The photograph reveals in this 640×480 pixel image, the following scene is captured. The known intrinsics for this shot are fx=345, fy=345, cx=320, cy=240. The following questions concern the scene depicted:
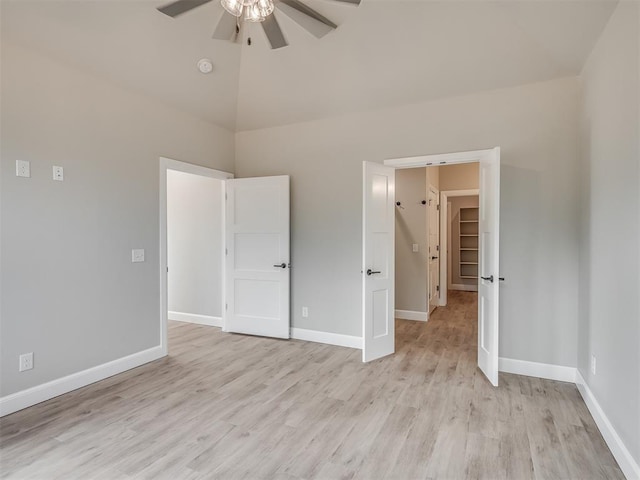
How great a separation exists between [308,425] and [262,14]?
2.74 metres

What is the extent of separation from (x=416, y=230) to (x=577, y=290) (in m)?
2.64

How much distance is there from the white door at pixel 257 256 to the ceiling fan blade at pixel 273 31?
1.94m

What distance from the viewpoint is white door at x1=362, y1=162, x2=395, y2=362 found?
11.8 feet

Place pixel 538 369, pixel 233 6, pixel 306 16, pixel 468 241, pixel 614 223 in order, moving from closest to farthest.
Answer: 1. pixel 233 6
2. pixel 614 223
3. pixel 306 16
4. pixel 538 369
5. pixel 468 241

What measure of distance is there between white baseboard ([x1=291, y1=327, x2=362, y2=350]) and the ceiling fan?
3125 mm

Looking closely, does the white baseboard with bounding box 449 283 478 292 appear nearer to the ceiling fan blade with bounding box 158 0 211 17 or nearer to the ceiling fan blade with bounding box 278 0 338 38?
the ceiling fan blade with bounding box 278 0 338 38

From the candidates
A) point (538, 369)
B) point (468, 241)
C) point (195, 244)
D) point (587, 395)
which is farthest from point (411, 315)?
point (468, 241)

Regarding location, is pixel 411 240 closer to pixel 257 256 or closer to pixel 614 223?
pixel 257 256

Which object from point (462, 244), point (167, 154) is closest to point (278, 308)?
point (167, 154)

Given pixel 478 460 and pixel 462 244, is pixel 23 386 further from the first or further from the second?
pixel 462 244

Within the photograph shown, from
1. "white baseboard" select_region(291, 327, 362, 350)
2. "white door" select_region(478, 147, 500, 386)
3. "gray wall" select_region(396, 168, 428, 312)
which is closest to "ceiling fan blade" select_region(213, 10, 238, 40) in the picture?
"white door" select_region(478, 147, 500, 386)

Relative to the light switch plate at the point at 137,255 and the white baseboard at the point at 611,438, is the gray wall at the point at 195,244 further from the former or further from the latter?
the white baseboard at the point at 611,438

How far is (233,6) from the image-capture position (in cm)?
206

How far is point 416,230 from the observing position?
18.3 feet
